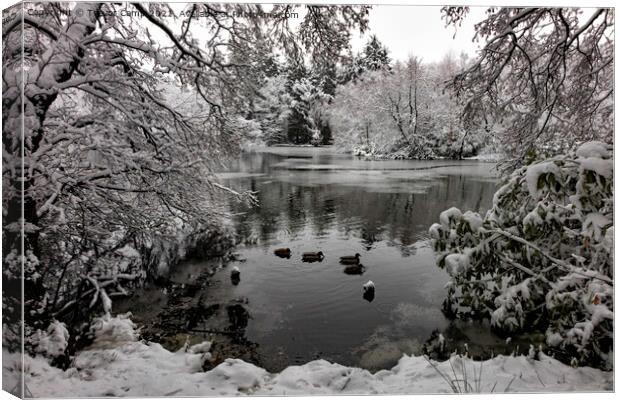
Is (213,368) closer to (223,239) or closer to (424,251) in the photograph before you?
(223,239)

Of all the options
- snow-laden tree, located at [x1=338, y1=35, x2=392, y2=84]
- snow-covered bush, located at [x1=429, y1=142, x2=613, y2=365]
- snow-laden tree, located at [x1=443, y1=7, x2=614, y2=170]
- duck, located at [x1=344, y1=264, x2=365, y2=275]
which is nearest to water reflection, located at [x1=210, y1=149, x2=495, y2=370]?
duck, located at [x1=344, y1=264, x2=365, y2=275]

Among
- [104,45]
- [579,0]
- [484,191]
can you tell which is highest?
[579,0]

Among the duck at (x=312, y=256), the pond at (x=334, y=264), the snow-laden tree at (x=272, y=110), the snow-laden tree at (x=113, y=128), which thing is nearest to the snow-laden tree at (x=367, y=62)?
the snow-laden tree at (x=113, y=128)

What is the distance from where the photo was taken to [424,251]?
4062 millimetres

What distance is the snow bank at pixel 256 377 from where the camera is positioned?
326 cm

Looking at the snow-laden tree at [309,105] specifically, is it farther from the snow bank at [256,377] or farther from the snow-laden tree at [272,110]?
the snow bank at [256,377]

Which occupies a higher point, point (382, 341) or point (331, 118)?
point (331, 118)

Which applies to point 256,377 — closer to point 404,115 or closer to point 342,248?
point 342,248

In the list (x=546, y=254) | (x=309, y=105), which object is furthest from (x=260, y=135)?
(x=546, y=254)

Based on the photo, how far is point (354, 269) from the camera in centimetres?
394

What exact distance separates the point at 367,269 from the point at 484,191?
1.30 meters

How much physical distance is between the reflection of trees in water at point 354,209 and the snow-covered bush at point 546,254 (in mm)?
284

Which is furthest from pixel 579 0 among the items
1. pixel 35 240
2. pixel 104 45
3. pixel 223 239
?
pixel 35 240

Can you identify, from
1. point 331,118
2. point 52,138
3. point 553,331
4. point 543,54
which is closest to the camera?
point 52,138
